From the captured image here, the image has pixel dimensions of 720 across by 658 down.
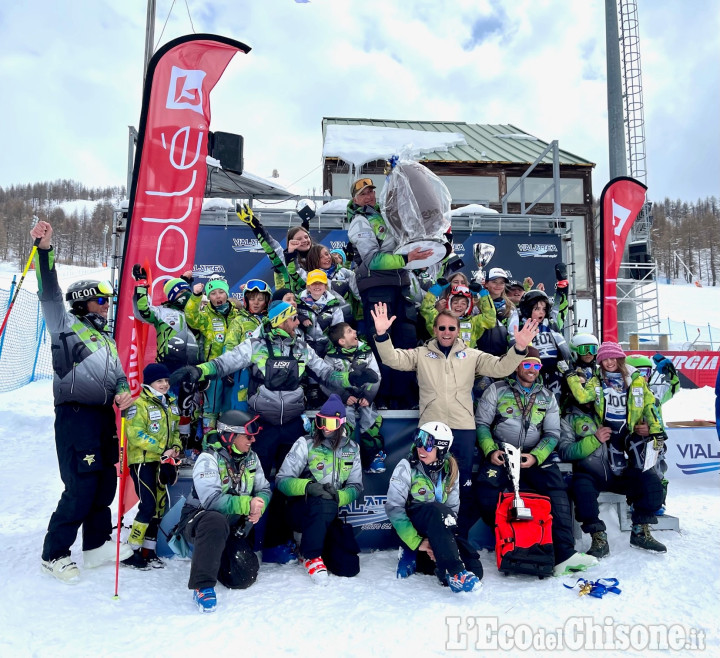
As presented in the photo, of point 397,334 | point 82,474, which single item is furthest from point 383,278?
point 82,474

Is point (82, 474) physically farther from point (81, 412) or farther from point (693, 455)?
point (693, 455)

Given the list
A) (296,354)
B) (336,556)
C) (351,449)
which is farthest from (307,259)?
(336,556)

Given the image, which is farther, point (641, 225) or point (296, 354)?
point (641, 225)

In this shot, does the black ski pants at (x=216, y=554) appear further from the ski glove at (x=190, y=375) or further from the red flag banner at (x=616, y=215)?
the red flag banner at (x=616, y=215)

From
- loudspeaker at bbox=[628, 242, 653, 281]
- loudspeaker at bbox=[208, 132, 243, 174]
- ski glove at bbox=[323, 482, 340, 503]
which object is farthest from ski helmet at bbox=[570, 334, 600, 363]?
loudspeaker at bbox=[628, 242, 653, 281]

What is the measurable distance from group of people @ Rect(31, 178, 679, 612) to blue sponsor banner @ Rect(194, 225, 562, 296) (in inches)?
147

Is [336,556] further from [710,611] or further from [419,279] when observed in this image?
[419,279]

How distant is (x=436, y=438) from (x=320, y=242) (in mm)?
5766

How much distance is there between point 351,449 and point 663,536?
9.30ft

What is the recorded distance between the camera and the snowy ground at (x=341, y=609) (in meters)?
2.98

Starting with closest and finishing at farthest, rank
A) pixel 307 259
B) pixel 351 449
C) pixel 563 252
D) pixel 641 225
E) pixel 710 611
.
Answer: pixel 710 611 < pixel 351 449 < pixel 307 259 < pixel 563 252 < pixel 641 225

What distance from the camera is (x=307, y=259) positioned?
17.7ft

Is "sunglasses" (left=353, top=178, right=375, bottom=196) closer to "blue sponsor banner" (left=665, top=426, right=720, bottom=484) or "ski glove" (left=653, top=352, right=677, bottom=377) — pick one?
"ski glove" (left=653, top=352, right=677, bottom=377)

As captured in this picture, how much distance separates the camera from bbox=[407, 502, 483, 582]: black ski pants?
3742 millimetres
